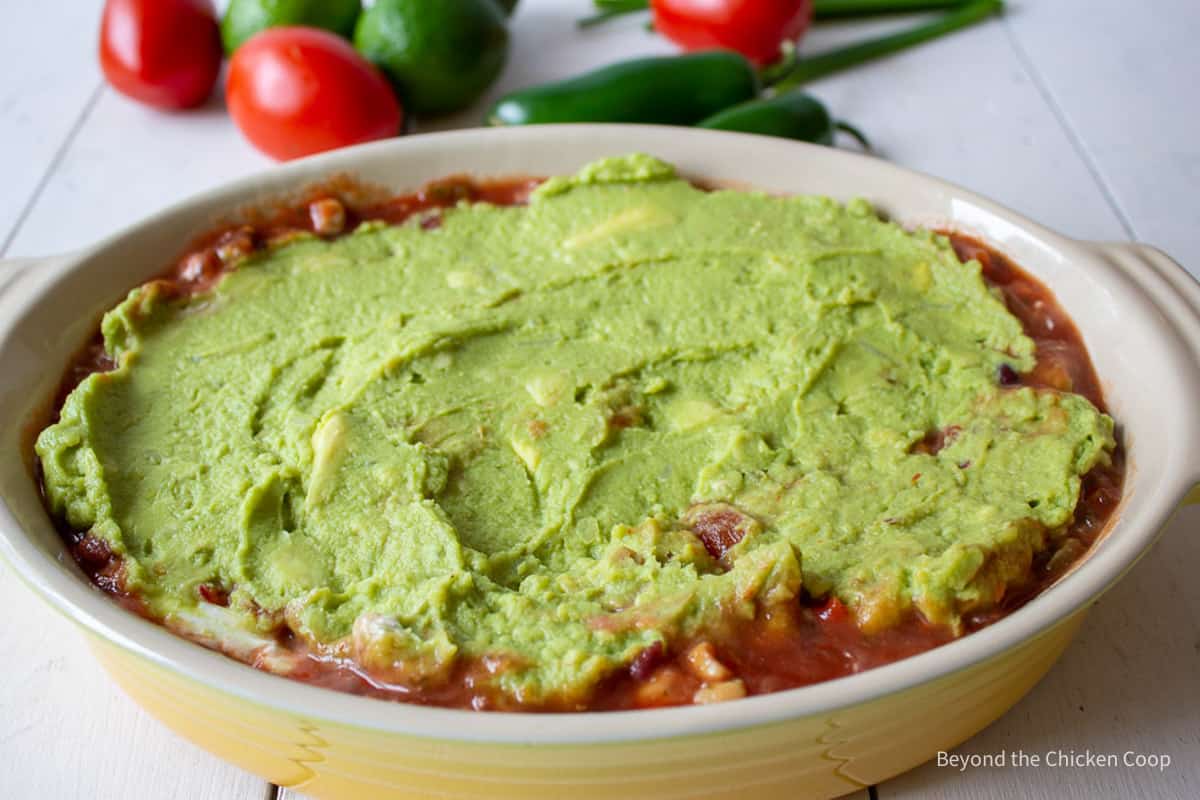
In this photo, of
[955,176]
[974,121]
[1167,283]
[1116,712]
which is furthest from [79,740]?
[974,121]

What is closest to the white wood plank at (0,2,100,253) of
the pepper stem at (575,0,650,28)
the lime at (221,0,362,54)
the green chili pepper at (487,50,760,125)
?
the lime at (221,0,362,54)

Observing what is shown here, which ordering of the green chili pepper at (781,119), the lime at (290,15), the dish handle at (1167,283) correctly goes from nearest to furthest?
the dish handle at (1167,283) < the green chili pepper at (781,119) < the lime at (290,15)

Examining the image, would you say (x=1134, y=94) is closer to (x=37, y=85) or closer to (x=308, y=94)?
(x=308, y=94)

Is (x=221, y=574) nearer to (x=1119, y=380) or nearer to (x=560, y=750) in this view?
(x=560, y=750)

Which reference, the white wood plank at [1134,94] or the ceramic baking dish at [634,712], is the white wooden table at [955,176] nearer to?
the white wood plank at [1134,94]

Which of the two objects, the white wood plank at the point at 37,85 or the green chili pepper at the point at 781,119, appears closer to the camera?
the green chili pepper at the point at 781,119

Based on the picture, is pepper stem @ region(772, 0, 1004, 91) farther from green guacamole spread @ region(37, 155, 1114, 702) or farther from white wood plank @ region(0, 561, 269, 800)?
white wood plank @ region(0, 561, 269, 800)

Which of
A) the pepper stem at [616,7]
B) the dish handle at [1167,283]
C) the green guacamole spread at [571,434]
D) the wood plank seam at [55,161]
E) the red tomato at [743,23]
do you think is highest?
the dish handle at [1167,283]

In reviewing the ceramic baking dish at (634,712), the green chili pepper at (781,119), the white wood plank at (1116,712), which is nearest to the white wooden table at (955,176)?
the white wood plank at (1116,712)
